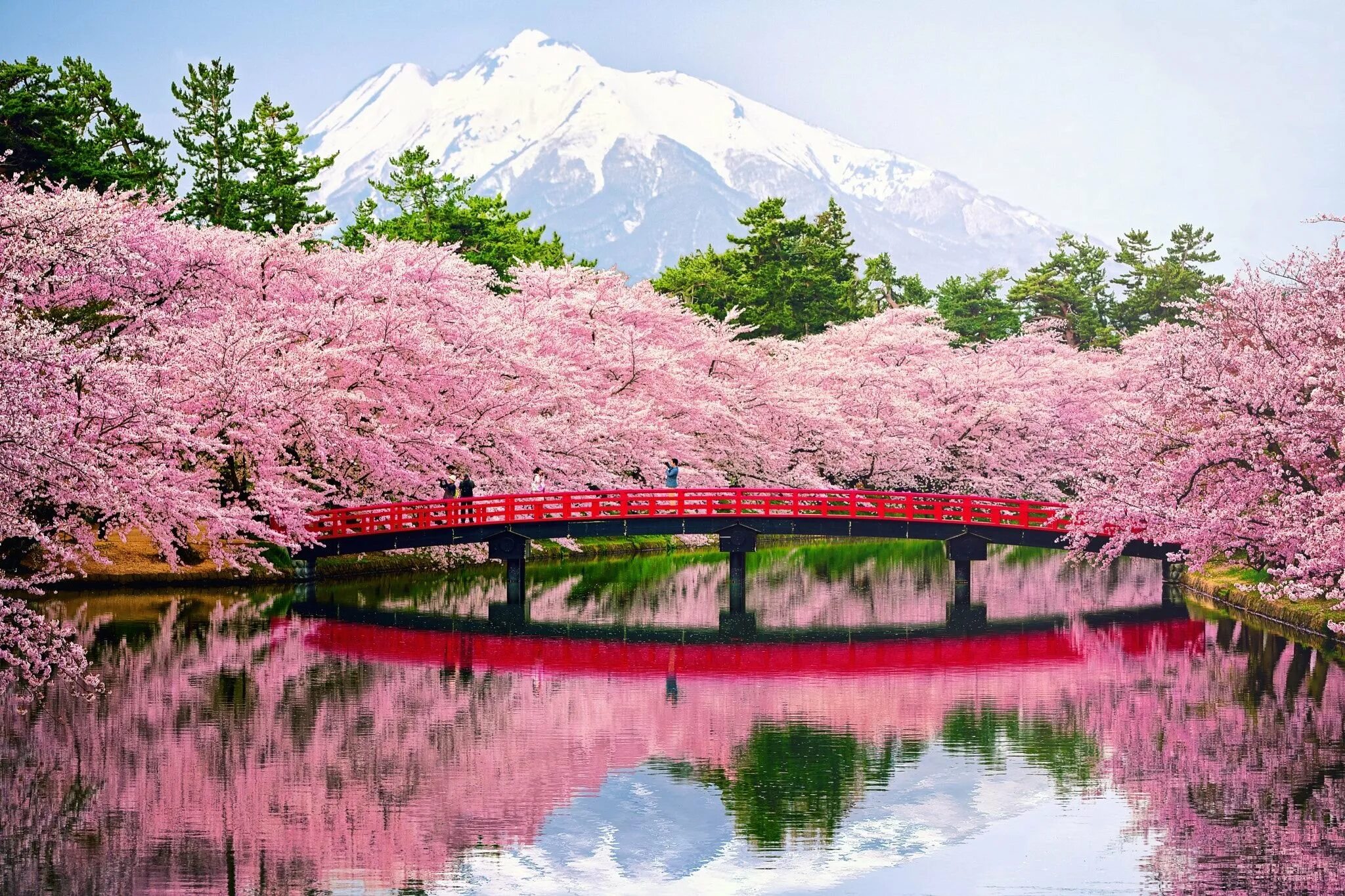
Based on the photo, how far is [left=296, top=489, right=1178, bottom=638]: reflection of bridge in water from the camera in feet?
134

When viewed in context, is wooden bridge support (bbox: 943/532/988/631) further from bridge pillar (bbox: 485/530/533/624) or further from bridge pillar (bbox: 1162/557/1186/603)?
bridge pillar (bbox: 485/530/533/624)

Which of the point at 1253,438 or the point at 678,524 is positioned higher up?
the point at 1253,438

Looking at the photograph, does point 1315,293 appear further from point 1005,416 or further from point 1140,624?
point 1005,416

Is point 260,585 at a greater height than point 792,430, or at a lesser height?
lesser

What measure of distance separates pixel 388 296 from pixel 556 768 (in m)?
26.6

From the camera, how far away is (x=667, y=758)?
21641mm

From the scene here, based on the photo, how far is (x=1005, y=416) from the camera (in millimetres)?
66938

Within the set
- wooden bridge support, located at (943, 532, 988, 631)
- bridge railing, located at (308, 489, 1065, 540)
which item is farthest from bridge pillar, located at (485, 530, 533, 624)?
wooden bridge support, located at (943, 532, 988, 631)

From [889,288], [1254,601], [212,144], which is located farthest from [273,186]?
[889,288]

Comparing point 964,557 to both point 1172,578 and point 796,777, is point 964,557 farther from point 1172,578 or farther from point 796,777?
point 796,777

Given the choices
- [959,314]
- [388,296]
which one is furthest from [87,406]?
[959,314]

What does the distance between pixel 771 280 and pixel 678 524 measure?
47.9 m

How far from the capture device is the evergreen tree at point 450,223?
74.0m

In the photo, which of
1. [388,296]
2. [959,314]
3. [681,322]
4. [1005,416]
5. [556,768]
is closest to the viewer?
[556,768]
